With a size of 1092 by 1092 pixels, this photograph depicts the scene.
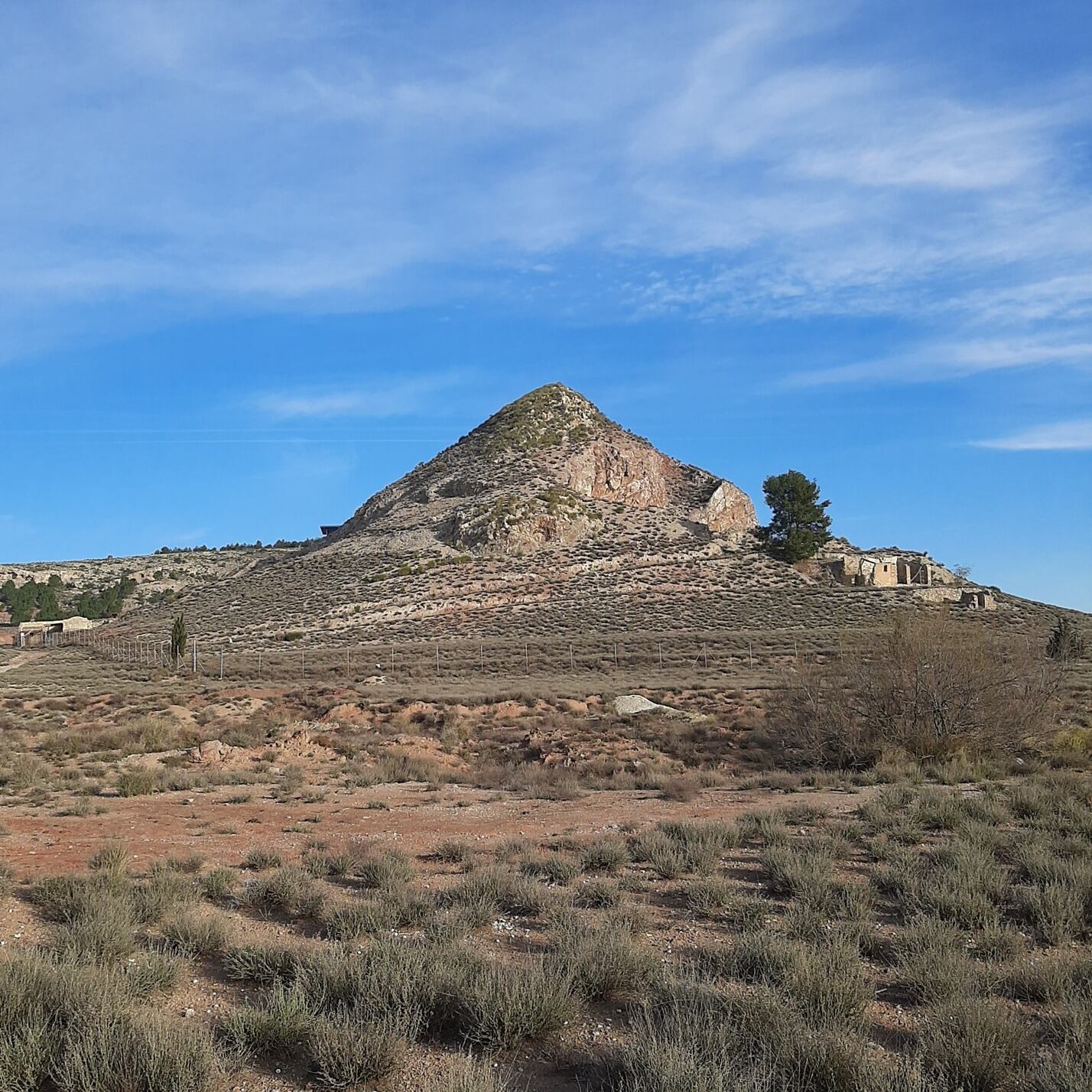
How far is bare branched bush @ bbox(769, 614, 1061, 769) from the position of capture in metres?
18.8

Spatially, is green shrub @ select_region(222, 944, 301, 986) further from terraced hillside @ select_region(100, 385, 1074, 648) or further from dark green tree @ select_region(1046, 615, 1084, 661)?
terraced hillside @ select_region(100, 385, 1074, 648)

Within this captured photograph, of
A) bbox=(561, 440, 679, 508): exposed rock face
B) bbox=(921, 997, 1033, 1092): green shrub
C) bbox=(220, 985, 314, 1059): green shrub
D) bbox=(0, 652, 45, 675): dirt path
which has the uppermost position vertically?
bbox=(561, 440, 679, 508): exposed rock face

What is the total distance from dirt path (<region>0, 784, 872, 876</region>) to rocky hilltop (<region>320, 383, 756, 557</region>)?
61.0 metres

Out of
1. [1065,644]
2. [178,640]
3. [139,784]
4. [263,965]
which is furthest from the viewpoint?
[178,640]

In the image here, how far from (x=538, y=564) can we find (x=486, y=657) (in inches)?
1067

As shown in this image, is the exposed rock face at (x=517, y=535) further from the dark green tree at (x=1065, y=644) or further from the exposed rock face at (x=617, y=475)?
the dark green tree at (x=1065, y=644)

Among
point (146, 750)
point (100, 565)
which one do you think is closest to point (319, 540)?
point (100, 565)

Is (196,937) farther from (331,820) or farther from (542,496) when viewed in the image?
(542,496)

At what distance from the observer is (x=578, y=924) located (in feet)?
24.9

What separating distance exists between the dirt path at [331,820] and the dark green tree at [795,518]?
68285 mm

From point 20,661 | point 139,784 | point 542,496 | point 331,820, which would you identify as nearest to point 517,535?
point 542,496

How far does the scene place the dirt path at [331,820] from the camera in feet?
37.6

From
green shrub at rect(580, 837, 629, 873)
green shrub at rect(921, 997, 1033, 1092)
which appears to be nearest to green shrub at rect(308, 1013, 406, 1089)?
green shrub at rect(921, 997, 1033, 1092)

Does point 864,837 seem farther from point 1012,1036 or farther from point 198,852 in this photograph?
point 198,852
